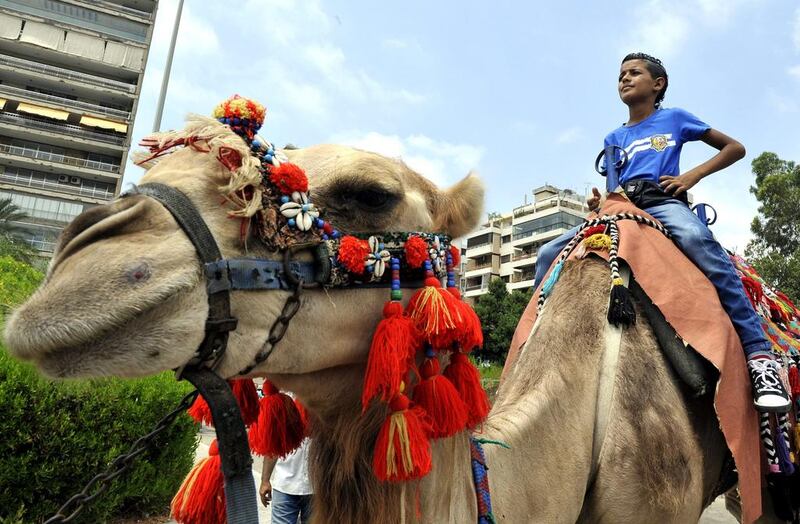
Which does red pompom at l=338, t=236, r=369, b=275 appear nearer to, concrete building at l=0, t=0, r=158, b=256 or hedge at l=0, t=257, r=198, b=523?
hedge at l=0, t=257, r=198, b=523

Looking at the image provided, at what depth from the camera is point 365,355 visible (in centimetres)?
187

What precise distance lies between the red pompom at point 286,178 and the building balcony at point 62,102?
5761cm

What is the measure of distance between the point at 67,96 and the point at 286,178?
61414 millimetres

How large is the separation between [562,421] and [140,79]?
60.3 meters

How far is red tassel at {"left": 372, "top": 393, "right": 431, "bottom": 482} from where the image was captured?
1716 mm

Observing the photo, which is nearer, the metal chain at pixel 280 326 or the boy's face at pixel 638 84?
the metal chain at pixel 280 326

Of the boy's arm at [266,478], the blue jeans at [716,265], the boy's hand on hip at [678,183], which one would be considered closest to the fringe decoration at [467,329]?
the blue jeans at [716,265]

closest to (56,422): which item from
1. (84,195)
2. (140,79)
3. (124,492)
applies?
(124,492)

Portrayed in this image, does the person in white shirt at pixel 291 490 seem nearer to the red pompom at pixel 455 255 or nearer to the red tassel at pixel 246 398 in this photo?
the red tassel at pixel 246 398

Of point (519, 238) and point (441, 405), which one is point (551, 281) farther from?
point (519, 238)

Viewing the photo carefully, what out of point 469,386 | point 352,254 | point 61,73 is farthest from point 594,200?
point 61,73

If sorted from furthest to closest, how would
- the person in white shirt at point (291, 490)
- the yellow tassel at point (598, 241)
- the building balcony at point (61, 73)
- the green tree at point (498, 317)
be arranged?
the building balcony at point (61, 73) < the green tree at point (498, 317) < the person in white shirt at point (291, 490) < the yellow tassel at point (598, 241)

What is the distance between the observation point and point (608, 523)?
2551 millimetres

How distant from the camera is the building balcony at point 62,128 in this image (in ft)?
162
